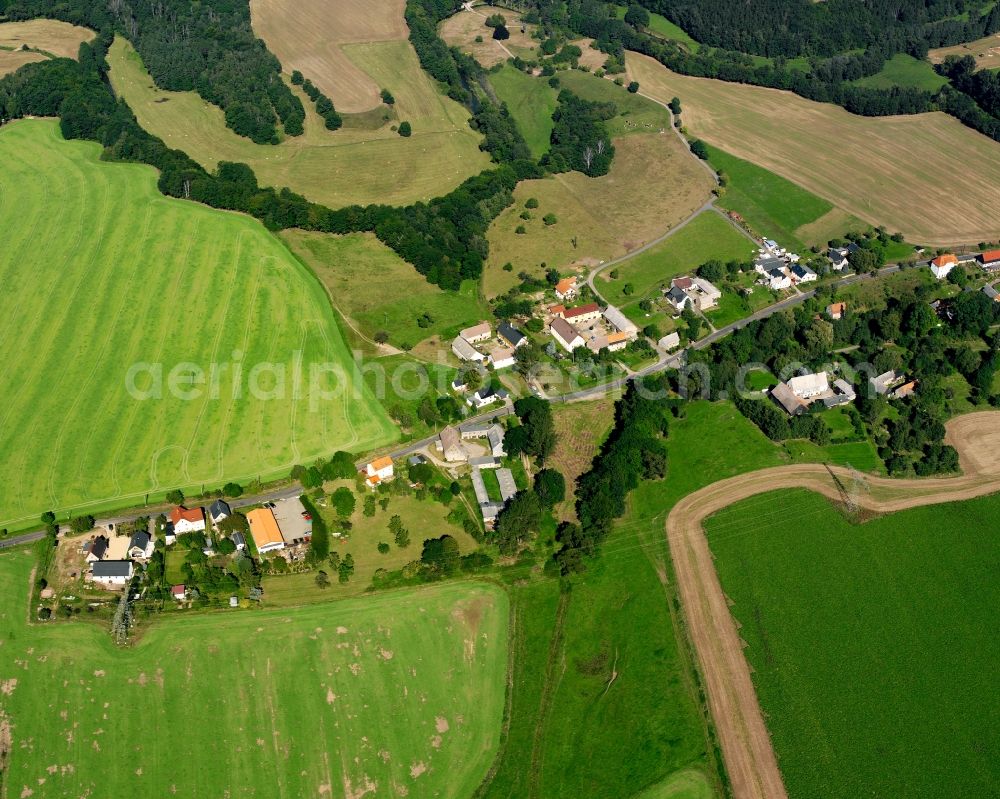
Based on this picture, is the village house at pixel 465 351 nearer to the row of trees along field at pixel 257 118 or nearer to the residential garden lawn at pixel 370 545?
the row of trees along field at pixel 257 118

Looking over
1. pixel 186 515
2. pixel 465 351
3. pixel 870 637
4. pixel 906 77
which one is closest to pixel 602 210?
pixel 465 351

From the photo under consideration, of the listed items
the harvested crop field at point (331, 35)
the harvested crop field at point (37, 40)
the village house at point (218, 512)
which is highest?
the harvested crop field at point (37, 40)

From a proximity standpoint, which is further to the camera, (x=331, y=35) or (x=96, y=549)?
(x=331, y=35)

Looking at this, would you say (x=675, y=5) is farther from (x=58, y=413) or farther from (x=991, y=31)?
(x=58, y=413)

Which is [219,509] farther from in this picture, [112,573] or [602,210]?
[602,210]

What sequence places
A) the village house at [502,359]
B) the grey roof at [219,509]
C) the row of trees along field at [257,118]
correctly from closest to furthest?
the grey roof at [219,509] → the village house at [502,359] → the row of trees along field at [257,118]

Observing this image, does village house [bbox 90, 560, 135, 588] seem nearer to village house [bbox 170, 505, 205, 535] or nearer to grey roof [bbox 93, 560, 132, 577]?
grey roof [bbox 93, 560, 132, 577]

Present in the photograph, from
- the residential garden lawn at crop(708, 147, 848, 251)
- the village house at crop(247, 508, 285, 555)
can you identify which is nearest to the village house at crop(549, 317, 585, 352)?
the residential garden lawn at crop(708, 147, 848, 251)

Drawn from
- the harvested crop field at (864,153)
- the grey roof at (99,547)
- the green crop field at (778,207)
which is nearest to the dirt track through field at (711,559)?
the green crop field at (778,207)

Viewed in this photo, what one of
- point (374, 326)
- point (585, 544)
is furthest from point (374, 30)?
point (585, 544)
